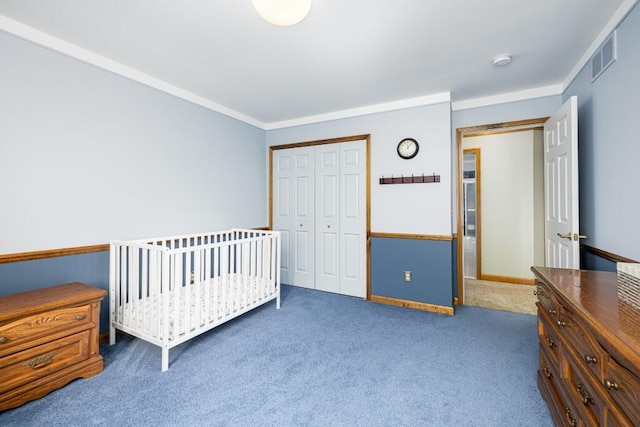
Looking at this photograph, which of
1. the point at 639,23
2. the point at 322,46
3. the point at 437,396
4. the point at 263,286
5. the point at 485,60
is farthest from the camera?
the point at 263,286

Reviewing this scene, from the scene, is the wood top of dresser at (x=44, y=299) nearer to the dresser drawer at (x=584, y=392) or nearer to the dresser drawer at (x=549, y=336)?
the dresser drawer at (x=584, y=392)

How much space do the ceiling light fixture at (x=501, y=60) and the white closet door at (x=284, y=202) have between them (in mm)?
2450

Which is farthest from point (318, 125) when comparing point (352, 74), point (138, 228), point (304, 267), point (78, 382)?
point (78, 382)

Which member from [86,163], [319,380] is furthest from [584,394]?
[86,163]

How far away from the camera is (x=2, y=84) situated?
69.9 inches

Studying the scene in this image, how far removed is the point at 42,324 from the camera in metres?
1.60

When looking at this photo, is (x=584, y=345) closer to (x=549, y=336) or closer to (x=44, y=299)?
(x=549, y=336)

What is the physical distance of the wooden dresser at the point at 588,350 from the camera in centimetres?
79

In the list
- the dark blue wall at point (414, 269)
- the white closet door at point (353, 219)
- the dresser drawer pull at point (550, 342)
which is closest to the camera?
the dresser drawer pull at point (550, 342)

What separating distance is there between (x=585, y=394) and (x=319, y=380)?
1.31m

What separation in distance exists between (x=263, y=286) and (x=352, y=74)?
86.3 inches

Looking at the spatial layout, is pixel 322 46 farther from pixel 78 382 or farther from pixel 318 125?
pixel 78 382

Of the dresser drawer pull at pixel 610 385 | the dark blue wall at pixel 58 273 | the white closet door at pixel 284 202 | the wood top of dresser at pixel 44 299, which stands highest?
the white closet door at pixel 284 202

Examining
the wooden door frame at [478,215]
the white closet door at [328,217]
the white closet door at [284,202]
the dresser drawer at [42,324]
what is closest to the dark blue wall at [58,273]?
the dresser drawer at [42,324]
